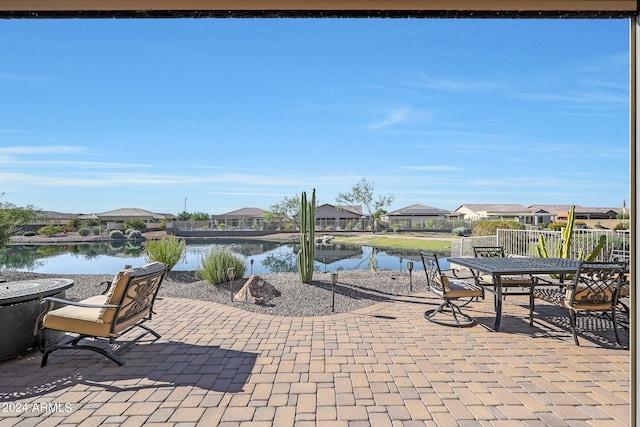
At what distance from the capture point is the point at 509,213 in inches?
1804

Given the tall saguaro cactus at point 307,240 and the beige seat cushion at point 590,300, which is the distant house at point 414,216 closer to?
the tall saguaro cactus at point 307,240

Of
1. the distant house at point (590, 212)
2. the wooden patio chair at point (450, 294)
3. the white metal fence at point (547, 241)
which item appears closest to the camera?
the wooden patio chair at point (450, 294)

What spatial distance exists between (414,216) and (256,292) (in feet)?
123

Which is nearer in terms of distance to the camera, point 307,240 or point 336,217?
point 307,240

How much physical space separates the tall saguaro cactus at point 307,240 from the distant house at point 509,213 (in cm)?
3687

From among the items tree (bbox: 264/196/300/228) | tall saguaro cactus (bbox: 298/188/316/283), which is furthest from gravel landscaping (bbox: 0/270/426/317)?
tree (bbox: 264/196/300/228)

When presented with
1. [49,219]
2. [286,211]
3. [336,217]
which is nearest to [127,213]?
[49,219]

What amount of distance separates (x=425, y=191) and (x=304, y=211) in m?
28.2

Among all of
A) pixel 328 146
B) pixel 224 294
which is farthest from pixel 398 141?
pixel 224 294

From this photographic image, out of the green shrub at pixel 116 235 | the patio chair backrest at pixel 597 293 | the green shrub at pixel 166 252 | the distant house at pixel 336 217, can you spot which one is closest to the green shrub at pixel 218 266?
the green shrub at pixel 166 252

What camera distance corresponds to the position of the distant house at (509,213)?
43.0 m

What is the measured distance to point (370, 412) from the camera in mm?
2393

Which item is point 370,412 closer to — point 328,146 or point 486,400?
point 486,400

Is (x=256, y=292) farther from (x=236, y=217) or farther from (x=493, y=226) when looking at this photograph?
(x=236, y=217)
